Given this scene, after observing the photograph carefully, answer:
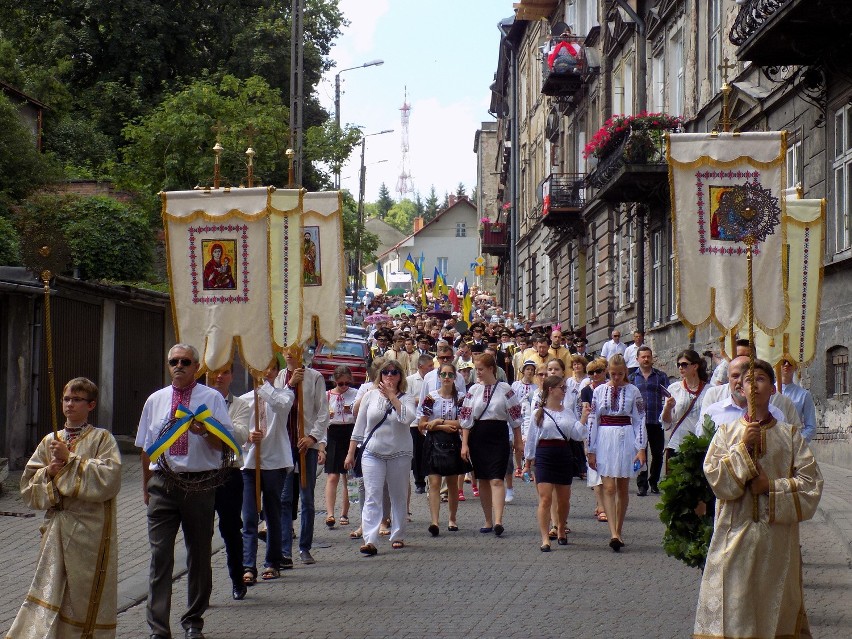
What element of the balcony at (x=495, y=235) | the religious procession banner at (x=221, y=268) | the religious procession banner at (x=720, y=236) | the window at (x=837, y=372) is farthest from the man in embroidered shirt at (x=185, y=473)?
the balcony at (x=495, y=235)

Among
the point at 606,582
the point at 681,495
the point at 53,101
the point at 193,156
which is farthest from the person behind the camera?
the point at 53,101

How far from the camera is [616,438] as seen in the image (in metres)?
12.8

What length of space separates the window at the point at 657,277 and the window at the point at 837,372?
33.5 feet

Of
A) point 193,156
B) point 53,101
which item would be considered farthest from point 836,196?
point 53,101

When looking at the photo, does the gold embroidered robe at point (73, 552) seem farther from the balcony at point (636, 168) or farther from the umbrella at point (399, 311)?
the umbrella at point (399, 311)

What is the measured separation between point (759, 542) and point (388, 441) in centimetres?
599

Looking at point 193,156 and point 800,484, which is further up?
point 193,156

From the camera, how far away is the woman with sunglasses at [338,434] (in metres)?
14.0

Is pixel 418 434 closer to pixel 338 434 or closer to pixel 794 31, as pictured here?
pixel 338 434

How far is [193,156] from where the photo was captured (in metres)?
38.6

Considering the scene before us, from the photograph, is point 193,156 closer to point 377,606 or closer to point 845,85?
point 845,85

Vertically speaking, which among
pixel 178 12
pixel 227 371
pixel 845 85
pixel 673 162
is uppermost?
pixel 178 12

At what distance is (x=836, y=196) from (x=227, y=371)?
10419 millimetres

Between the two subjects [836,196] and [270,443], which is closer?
[270,443]
